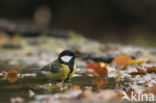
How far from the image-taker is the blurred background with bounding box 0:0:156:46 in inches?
504

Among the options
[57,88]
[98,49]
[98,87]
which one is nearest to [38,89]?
[57,88]

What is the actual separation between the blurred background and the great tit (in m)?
8.31

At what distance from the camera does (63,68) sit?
361 centimetres

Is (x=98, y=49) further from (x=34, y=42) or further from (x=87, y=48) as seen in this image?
(x=34, y=42)

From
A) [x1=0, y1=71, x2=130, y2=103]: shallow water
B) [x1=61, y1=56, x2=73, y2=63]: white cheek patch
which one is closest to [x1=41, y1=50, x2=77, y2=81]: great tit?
[x1=61, y1=56, x2=73, y2=63]: white cheek patch

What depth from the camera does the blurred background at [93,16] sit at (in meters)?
12.8

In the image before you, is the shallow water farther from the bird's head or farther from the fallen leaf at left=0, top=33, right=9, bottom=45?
the fallen leaf at left=0, top=33, right=9, bottom=45

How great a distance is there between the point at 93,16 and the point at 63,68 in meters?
11.1

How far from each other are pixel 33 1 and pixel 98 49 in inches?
320

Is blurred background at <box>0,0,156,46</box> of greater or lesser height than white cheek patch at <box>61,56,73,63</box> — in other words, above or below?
above

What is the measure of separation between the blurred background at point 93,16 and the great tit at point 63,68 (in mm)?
8309

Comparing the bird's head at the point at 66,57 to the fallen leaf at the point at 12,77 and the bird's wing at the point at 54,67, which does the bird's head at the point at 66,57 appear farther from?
the fallen leaf at the point at 12,77

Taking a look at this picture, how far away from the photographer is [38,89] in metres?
3.00

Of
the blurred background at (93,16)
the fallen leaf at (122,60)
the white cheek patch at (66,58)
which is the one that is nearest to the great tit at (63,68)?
the white cheek patch at (66,58)
